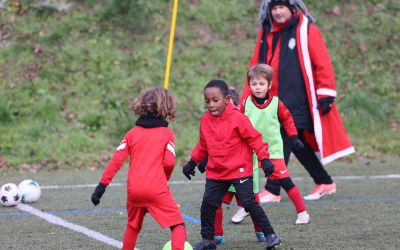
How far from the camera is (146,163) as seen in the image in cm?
552

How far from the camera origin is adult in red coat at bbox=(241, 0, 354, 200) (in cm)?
856

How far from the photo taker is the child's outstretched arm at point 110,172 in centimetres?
547

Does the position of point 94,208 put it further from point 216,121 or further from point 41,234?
point 216,121

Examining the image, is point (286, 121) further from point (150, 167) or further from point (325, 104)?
point (150, 167)

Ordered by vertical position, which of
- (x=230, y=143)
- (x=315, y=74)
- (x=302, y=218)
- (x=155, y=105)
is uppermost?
(x=155, y=105)

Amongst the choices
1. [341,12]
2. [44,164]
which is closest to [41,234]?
[44,164]

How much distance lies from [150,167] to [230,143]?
834 mm

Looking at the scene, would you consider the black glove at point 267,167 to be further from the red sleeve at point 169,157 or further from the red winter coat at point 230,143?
the red sleeve at point 169,157

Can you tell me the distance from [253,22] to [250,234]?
9.92 metres

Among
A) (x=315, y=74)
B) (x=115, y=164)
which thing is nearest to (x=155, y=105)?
(x=115, y=164)

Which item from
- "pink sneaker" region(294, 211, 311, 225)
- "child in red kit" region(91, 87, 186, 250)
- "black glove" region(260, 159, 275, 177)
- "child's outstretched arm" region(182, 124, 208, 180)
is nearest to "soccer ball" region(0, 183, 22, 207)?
"child's outstretched arm" region(182, 124, 208, 180)

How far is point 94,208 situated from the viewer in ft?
27.3

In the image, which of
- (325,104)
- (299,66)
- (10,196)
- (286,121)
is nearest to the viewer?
(286,121)

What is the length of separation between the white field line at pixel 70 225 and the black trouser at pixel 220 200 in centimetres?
70
